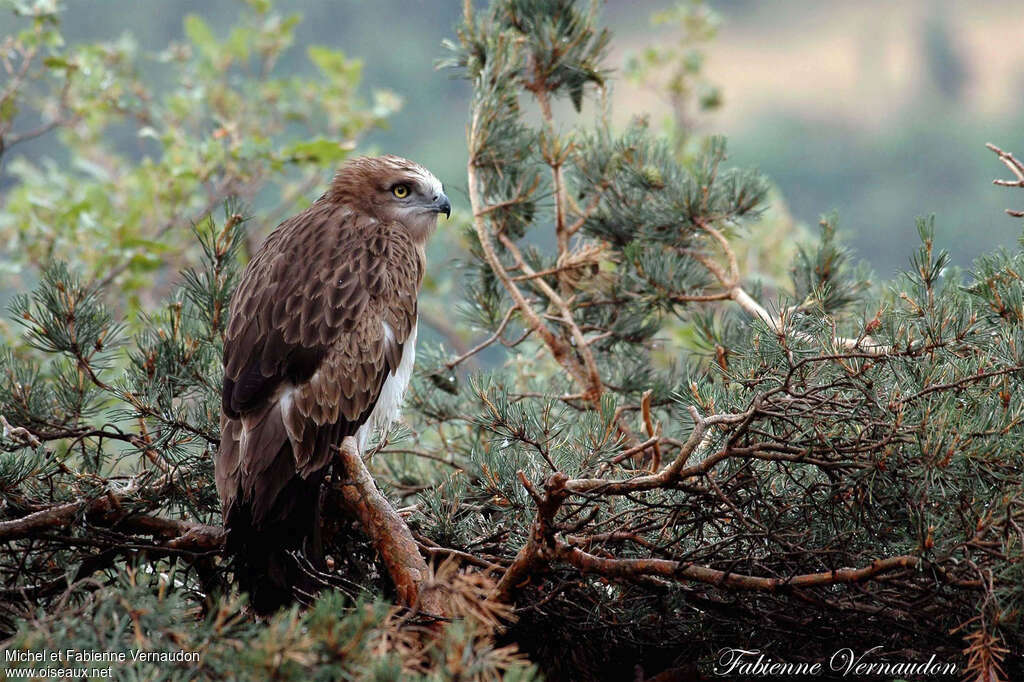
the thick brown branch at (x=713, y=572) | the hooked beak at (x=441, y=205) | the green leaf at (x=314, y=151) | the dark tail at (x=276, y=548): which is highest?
the green leaf at (x=314, y=151)

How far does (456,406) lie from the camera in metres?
4.80

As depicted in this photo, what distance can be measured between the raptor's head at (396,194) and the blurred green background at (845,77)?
1848 centimetres

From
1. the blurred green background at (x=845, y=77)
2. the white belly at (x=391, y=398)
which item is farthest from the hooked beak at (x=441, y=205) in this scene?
the blurred green background at (x=845, y=77)

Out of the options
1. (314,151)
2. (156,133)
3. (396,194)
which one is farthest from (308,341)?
(156,133)

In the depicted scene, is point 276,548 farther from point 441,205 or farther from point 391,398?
point 441,205

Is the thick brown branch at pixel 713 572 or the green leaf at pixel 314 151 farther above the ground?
the green leaf at pixel 314 151

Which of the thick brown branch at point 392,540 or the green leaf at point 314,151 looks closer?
the thick brown branch at point 392,540

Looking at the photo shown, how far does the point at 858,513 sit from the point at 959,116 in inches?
1234

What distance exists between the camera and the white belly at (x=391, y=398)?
4.47 m

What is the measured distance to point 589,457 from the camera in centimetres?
343

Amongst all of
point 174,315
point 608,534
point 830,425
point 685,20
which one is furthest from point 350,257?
point 685,20

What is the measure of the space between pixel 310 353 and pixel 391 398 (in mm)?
473
